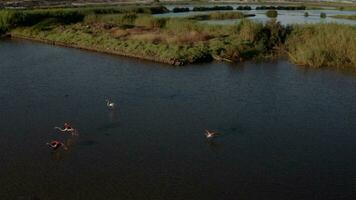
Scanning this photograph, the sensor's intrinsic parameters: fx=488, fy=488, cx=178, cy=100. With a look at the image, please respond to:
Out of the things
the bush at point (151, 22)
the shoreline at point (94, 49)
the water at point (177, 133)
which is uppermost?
the bush at point (151, 22)

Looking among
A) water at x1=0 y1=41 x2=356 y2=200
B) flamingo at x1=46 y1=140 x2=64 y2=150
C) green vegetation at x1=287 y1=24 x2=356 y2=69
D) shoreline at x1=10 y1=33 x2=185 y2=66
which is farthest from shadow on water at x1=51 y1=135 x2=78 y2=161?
green vegetation at x1=287 y1=24 x2=356 y2=69

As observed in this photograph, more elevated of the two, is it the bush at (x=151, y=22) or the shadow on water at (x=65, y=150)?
the bush at (x=151, y=22)

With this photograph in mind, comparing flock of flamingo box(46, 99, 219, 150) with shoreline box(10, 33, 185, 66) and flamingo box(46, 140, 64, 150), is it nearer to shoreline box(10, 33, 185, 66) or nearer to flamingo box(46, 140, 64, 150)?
flamingo box(46, 140, 64, 150)

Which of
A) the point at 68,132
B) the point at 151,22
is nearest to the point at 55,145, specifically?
the point at 68,132

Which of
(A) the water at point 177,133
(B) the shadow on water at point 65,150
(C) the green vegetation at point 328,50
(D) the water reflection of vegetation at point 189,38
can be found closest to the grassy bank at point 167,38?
(D) the water reflection of vegetation at point 189,38

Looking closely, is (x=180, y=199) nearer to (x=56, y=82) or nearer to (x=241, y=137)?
(x=241, y=137)

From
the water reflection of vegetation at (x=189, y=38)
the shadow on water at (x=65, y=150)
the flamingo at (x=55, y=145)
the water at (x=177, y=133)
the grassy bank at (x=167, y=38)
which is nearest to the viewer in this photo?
the water at (x=177, y=133)

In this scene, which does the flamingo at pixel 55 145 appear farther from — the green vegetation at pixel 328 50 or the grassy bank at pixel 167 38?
the green vegetation at pixel 328 50
